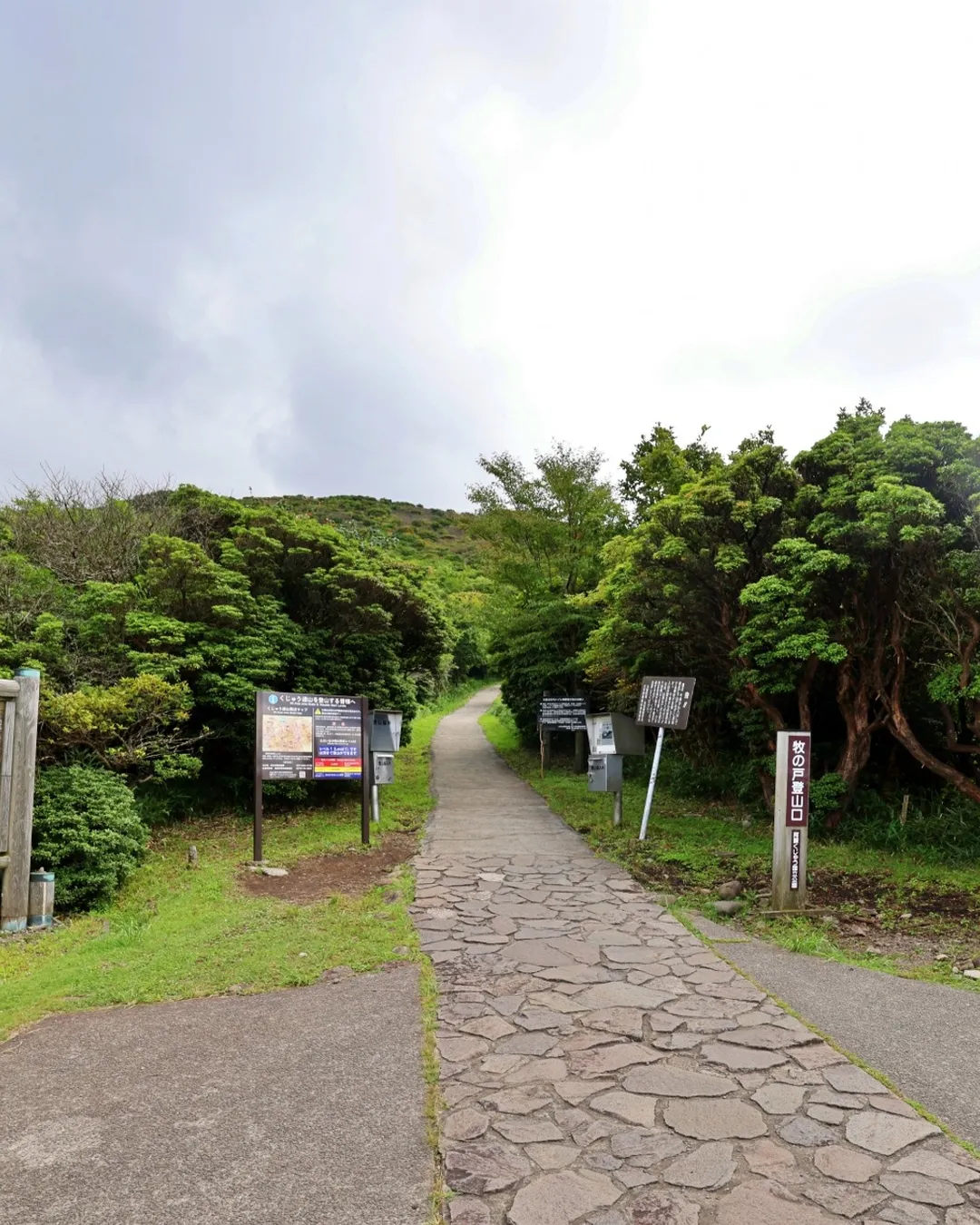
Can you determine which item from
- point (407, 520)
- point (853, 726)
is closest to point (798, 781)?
point (853, 726)

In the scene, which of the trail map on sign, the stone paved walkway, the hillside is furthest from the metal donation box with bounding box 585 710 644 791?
the hillside

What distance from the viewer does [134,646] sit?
9.91m

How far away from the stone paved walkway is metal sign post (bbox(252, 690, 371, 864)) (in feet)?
11.0

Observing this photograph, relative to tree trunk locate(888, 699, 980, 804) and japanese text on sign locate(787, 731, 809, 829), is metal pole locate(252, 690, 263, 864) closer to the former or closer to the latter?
japanese text on sign locate(787, 731, 809, 829)

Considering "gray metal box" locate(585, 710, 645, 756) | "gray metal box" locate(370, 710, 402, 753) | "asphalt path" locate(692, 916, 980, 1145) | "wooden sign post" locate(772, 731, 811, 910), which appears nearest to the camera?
"asphalt path" locate(692, 916, 980, 1145)

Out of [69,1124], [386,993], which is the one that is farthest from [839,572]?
[69,1124]

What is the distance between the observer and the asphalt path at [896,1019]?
3.59m

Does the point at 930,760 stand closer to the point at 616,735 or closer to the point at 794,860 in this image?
the point at 794,860

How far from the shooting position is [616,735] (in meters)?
10.4

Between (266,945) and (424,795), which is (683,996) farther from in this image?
(424,795)

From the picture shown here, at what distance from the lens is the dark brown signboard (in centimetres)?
958

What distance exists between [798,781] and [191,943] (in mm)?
5237

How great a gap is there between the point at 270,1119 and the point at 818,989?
352 centimetres

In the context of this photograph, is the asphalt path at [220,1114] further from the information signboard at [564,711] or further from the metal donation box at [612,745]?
the information signboard at [564,711]
